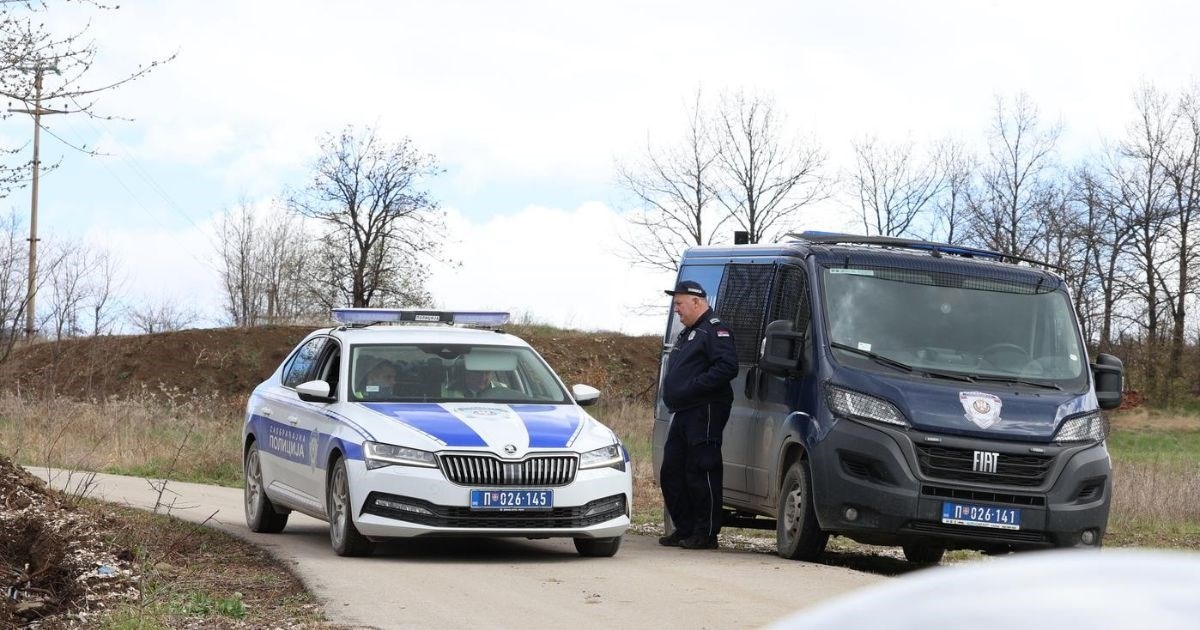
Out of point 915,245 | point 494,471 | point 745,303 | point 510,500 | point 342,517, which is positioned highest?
point 915,245

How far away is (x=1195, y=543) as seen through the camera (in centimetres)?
1583

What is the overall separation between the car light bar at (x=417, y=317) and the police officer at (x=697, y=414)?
168 centimetres

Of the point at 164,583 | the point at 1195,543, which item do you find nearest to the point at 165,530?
the point at 164,583

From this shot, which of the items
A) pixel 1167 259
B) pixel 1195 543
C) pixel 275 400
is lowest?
pixel 1195 543

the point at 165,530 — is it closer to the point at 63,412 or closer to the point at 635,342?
the point at 63,412

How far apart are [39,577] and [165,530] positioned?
3.65m

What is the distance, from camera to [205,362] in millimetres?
A: 50812

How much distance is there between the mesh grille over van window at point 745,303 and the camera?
39.6 feet

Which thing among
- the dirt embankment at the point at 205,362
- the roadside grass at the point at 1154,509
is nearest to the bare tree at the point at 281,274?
the dirt embankment at the point at 205,362

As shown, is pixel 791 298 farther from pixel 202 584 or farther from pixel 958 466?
pixel 202 584

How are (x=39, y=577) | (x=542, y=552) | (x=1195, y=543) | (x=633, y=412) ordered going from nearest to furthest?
(x=39, y=577)
(x=542, y=552)
(x=1195, y=543)
(x=633, y=412)

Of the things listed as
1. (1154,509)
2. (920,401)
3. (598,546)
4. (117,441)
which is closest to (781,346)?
(920,401)

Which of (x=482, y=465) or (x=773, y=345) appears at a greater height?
(x=773, y=345)

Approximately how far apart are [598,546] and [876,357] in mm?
2336
